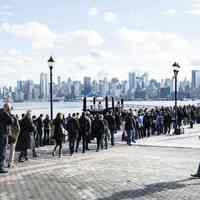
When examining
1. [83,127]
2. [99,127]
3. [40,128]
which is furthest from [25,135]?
[40,128]

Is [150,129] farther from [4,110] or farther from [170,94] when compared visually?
[170,94]

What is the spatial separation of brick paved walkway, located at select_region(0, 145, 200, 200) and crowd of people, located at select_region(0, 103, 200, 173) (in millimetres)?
597

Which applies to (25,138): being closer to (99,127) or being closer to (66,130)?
(66,130)

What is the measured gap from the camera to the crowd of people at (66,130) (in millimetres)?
13195

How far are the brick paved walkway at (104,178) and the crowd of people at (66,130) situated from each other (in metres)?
0.60

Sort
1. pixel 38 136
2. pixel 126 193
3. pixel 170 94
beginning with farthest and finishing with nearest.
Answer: pixel 170 94
pixel 38 136
pixel 126 193

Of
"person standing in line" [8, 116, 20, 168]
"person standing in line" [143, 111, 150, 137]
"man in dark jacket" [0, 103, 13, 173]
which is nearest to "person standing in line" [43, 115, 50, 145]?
"person standing in line" [143, 111, 150, 137]

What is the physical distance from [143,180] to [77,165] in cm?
323

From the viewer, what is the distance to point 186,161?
599 inches

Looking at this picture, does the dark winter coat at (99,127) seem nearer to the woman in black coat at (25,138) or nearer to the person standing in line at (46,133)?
the person standing in line at (46,133)

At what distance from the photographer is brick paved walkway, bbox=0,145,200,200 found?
31.5 feet

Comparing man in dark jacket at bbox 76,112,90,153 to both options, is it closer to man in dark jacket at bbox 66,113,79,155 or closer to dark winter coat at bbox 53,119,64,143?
man in dark jacket at bbox 66,113,79,155

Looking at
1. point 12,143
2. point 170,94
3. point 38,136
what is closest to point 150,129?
point 38,136

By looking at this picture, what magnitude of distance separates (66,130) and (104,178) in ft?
24.1
